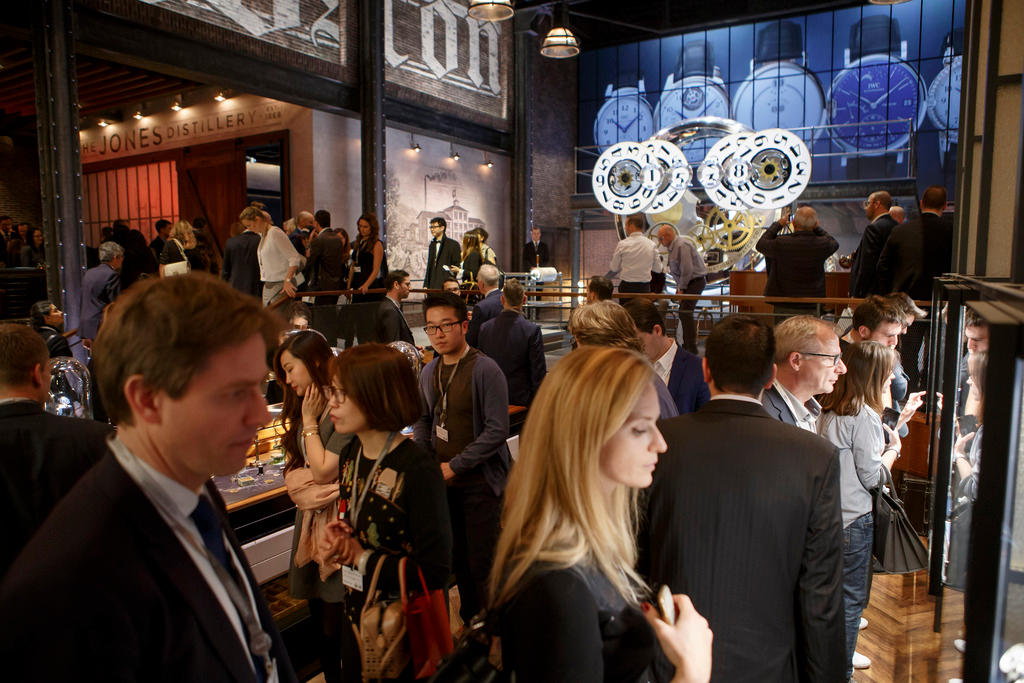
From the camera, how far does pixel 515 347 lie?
475 centimetres

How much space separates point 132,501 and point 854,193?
54.1ft

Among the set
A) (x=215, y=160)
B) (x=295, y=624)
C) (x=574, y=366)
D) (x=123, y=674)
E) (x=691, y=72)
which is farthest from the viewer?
(x=691, y=72)

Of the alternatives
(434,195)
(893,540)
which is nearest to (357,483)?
(893,540)

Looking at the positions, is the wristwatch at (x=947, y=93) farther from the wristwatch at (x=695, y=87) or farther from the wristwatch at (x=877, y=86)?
the wristwatch at (x=695, y=87)

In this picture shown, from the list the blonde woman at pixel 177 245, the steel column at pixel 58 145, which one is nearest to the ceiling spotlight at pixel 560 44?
the blonde woman at pixel 177 245

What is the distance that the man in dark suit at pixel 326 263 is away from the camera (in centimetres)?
781

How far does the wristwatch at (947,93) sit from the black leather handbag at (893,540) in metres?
A: 17.8

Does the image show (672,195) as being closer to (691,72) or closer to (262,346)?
(262,346)

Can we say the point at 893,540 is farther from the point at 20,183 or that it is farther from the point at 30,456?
the point at 20,183

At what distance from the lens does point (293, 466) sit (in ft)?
9.10

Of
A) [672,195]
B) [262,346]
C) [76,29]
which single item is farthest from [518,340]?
[76,29]

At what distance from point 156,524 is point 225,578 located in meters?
0.17

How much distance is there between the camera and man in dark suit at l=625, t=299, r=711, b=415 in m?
3.31

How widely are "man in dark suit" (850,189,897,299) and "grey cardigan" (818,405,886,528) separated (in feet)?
12.4
